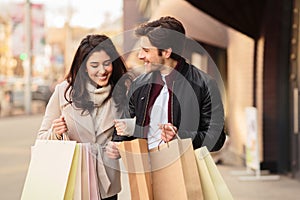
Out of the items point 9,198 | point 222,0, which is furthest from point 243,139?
point 9,198

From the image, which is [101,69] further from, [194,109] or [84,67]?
[194,109]

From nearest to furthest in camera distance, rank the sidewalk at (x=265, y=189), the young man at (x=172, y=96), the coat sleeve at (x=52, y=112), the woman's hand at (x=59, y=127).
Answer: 1. the young man at (x=172, y=96)
2. the woman's hand at (x=59, y=127)
3. the coat sleeve at (x=52, y=112)
4. the sidewalk at (x=265, y=189)

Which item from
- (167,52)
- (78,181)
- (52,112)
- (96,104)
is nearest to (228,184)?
(52,112)

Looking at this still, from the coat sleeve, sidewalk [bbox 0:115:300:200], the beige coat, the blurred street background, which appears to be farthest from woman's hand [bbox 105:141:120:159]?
the blurred street background

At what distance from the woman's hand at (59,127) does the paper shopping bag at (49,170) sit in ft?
0.20

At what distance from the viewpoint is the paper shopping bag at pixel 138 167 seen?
3060 mm

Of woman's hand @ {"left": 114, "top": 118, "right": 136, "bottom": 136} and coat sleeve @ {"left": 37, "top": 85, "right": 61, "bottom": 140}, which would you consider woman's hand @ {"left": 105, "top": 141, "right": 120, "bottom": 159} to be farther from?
coat sleeve @ {"left": 37, "top": 85, "right": 61, "bottom": 140}

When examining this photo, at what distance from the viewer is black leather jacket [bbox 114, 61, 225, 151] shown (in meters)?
3.15

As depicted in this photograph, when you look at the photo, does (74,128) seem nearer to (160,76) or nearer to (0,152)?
(160,76)

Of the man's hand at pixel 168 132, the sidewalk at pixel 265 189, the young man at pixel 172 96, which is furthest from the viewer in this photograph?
the sidewalk at pixel 265 189

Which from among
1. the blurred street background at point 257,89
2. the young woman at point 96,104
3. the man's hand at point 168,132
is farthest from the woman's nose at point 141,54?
the blurred street background at point 257,89

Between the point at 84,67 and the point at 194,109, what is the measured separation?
2.21ft

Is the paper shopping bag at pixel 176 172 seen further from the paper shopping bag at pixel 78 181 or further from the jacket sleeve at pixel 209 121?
the paper shopping bag at pixel 78 181

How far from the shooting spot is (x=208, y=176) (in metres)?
3.10
